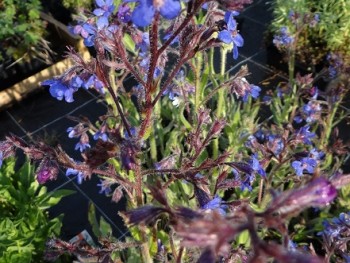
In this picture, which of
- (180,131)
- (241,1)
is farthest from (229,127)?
(241,1)

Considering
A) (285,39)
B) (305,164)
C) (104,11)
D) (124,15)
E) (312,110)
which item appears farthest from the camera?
(285,39)

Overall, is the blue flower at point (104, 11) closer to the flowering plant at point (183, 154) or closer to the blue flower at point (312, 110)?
the flowering plant at point (183, 154)

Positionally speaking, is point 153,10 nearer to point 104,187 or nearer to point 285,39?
point 104,187

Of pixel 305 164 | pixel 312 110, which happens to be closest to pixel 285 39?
pixel 312 110

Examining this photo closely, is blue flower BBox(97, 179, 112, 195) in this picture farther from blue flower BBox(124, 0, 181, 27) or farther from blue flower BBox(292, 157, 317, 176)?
blue flower BBox(124, 0, 181, 27)

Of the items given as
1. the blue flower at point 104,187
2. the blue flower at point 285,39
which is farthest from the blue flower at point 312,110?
the blue flower at point 104,187

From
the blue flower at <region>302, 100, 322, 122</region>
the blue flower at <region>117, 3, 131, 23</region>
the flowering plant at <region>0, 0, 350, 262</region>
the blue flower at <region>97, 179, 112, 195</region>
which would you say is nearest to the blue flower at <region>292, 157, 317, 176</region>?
the flowering plant at <region>0, 0, 350, 262</region>

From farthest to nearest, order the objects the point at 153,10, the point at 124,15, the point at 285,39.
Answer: the point at 285,39 < the point at 124,15 < the point at 153,10

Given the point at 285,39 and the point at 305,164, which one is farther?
the point at 285,39

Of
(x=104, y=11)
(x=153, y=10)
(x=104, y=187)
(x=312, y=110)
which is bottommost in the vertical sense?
(x=312, y=110)
